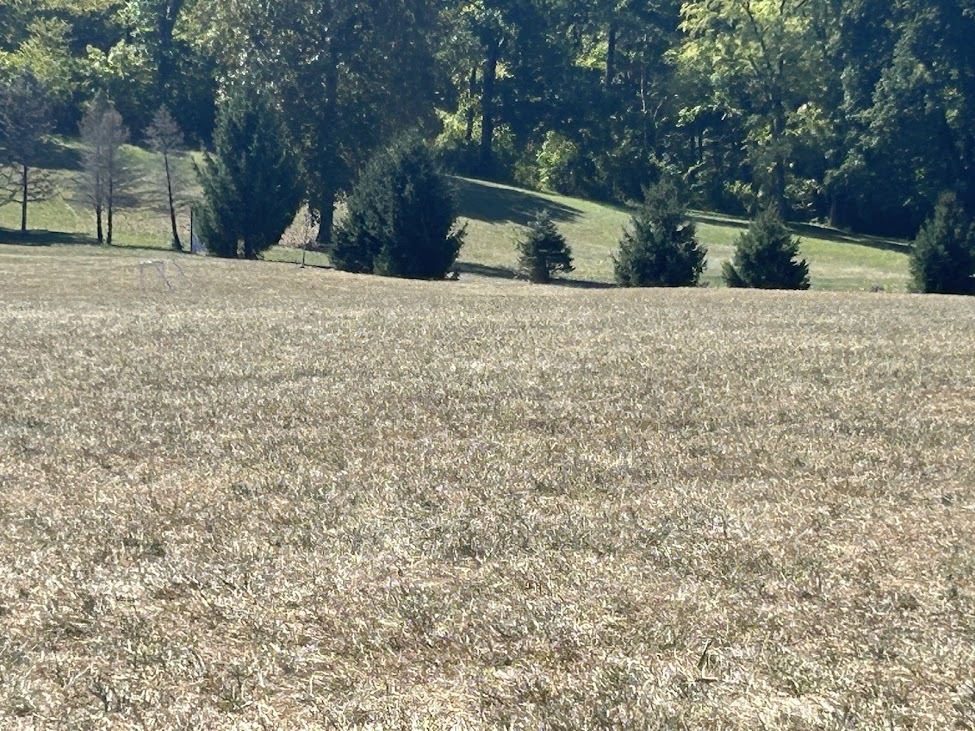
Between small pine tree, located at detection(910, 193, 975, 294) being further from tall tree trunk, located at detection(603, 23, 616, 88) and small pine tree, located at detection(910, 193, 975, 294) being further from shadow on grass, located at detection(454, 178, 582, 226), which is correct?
tall tree trunk, located at detection(603, 23, 616, 88)

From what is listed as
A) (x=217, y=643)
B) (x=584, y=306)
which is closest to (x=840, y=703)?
(x=217, y=643)

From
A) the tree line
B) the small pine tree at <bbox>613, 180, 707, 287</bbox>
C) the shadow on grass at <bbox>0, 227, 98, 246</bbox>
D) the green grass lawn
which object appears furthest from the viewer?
the green grass lawn

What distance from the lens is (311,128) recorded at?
186 ft

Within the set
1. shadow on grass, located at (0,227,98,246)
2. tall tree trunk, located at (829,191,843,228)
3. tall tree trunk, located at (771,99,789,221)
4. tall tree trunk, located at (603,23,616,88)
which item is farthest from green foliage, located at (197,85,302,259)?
tall tree trunk, located at (603,23,616,88)

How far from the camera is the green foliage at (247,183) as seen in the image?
51.8 metres

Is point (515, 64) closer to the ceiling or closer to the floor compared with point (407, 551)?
closer to the ceiling

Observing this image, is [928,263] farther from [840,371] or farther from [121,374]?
[121,374]

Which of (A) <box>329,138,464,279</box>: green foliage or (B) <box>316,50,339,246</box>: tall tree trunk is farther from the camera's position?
(B) <box>316,50,339,246</box>: tall tree trunk

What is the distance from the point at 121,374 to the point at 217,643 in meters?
9.98

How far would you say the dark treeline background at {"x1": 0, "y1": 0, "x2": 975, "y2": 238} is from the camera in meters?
56.3

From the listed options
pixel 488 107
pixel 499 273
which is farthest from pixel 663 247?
pixel 488 107

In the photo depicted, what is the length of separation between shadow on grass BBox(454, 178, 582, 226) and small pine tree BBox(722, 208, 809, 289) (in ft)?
87.0

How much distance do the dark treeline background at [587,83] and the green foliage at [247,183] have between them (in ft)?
11.5

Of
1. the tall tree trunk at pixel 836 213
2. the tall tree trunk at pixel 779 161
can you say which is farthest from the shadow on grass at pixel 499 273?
the tall tree trunk at pixel 836 213
